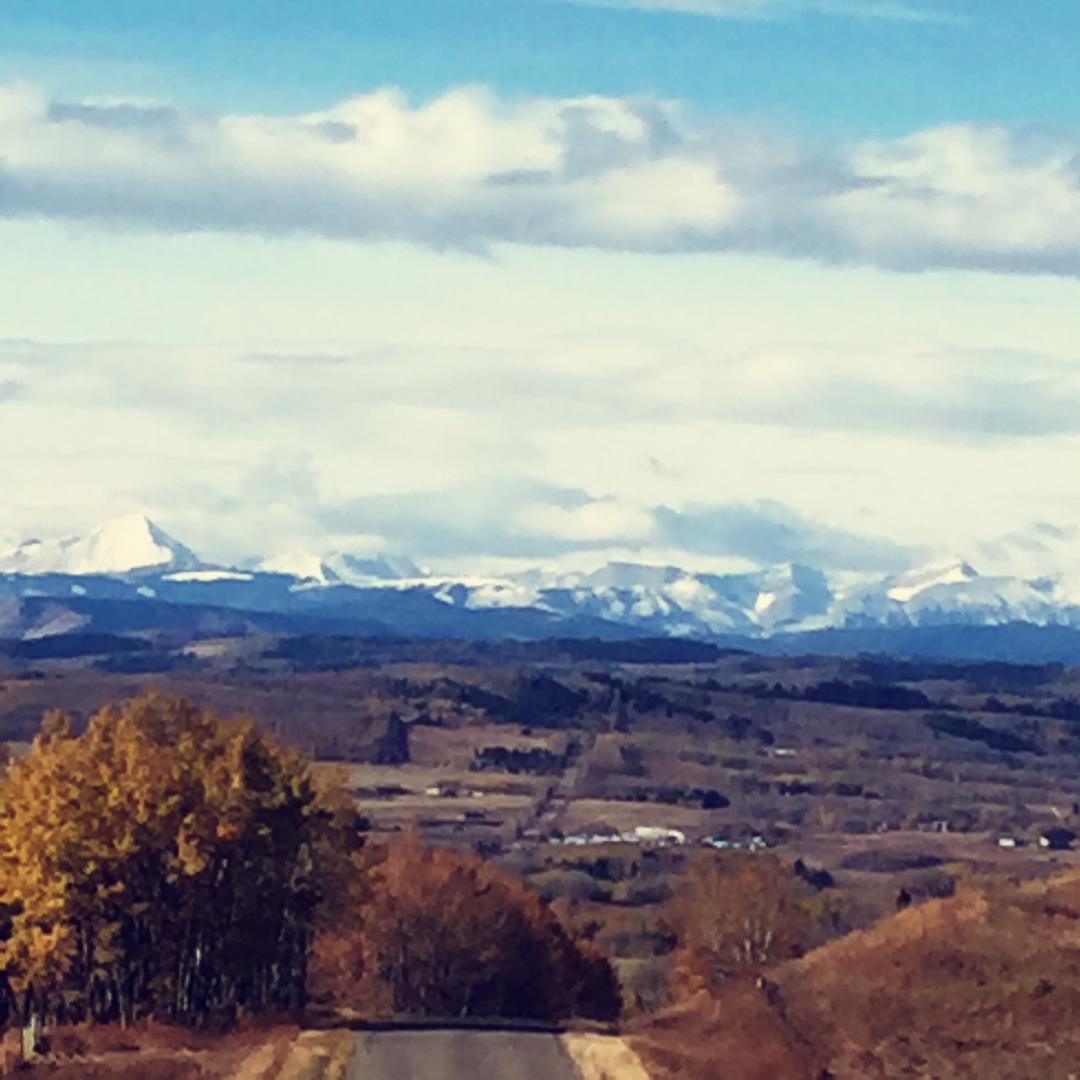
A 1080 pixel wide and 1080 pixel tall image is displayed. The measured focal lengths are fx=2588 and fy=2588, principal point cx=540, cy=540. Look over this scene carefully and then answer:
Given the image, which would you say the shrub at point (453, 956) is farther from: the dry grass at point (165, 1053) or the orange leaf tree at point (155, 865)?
the dry grass at point (165, 1053)

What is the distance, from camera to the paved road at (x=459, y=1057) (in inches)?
2365

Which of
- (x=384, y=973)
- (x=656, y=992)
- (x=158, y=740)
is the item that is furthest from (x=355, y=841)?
(x=656, y=992)

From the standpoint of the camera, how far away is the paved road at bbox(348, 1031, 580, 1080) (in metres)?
60.1

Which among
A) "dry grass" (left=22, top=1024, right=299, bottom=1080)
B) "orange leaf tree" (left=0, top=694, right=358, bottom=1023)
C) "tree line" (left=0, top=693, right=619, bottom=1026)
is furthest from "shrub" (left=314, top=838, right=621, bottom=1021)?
"dry grass" (left=22, top=1024, right=299, bottom=1080)

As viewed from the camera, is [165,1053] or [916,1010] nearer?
[165,1053]

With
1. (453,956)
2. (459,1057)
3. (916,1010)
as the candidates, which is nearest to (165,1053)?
(459,1057)

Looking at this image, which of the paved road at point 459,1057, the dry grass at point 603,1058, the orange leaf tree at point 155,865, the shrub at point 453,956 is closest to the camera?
the paved road at point 459,1057

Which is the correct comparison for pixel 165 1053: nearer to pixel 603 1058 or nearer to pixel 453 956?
pixel 603 1058

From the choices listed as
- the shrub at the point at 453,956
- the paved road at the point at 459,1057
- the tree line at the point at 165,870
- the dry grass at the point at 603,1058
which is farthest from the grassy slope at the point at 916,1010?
the shrub at the point at 453,956

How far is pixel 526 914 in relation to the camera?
126312 millimetres

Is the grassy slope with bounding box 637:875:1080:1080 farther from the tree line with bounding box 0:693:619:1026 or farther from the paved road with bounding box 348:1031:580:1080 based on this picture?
the tree line with bounding box 0:693:619:1026

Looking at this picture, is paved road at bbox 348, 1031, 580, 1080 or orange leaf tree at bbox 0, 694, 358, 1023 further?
orange leaf tree at bbox 0, 694, 358, 1023

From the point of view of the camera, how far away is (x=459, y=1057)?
64375 millimetres

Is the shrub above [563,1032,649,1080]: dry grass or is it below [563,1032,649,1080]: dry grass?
below
